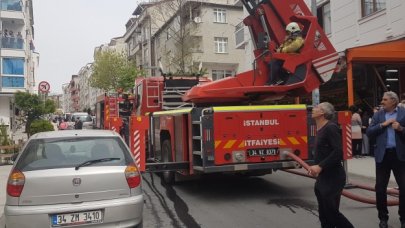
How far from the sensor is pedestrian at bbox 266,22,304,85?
884cm

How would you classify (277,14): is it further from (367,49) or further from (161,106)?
(367,49)

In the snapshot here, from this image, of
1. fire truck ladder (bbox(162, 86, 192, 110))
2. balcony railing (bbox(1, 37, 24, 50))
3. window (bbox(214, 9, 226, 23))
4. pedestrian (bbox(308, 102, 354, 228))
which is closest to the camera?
pedestrian (bbox(308, 102, 354, 228))

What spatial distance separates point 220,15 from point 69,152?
38715 millimetres

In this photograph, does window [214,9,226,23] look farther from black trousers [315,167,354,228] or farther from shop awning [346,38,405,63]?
black trousers [315,167,354,228]

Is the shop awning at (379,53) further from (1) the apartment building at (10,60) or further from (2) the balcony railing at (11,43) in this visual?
(2) the balcony railing at (11,43)

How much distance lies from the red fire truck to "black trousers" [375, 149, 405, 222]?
252cm

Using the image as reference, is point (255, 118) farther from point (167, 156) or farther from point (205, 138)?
point (167, 156)

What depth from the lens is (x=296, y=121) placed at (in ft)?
28.0

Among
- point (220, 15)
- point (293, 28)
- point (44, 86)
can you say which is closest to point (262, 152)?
point (293, 28)

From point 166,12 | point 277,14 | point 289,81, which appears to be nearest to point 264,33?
point 277,14

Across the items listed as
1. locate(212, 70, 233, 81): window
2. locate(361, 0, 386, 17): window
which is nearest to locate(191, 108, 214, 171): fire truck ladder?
locate(361, 0, 386, 17): window

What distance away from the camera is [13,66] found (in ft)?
129

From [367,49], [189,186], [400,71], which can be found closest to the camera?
[189,186]

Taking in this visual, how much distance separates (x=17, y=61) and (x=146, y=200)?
114 ft
